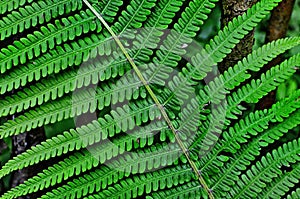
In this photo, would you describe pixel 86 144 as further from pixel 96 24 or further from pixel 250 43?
pixel 250 43

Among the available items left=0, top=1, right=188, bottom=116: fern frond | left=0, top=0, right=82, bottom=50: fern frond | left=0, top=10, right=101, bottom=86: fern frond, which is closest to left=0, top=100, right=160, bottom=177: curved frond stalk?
left=0, top=1, right=188, bottom=116: fern frond

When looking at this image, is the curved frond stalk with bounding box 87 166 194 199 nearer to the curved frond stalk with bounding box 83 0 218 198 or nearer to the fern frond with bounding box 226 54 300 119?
the curved frond stalk with bounding box 83 0 218 198

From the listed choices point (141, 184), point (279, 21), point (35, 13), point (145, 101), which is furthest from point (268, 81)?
point (35, 13)

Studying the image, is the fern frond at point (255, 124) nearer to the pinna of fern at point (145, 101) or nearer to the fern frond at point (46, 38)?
the pinna of fern at point (145, 101)

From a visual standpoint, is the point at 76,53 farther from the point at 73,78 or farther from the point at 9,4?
the point at 9,4

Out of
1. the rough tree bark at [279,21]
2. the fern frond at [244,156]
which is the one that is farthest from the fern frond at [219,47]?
the rough tree bark at [279,21]

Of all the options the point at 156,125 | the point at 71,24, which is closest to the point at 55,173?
the point at 156,125

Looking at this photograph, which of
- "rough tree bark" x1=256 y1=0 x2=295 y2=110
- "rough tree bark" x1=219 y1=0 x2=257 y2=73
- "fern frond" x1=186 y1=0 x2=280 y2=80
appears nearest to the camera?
"fern frond" x1=186 y1=0 x2=280 y2=80
